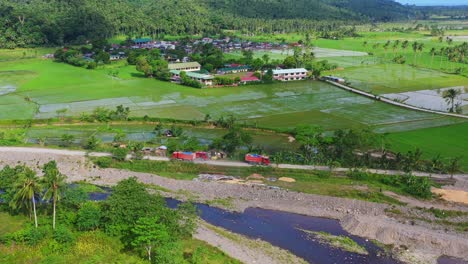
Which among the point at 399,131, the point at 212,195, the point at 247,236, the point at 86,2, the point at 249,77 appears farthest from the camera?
the point at 86,2

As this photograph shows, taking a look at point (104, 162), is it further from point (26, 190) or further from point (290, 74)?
point (290, 74)

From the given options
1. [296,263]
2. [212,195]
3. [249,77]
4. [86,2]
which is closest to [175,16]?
[86,2]

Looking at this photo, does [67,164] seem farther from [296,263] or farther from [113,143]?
[296,263]

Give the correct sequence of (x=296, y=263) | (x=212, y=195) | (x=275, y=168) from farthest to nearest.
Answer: (x=275, y=168) → (x=212, y=195) → (x=296, y=263)

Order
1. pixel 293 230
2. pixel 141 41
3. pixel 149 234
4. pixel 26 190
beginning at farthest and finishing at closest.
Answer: pixel 141 41 → pixel 293 230 → pixel 26 190 → pixel 149 234

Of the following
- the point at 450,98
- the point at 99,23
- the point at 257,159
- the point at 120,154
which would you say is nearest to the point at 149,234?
the point at 120,154

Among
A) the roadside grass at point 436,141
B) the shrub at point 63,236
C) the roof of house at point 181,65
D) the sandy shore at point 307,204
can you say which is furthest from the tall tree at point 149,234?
the roof of house at point 181,65

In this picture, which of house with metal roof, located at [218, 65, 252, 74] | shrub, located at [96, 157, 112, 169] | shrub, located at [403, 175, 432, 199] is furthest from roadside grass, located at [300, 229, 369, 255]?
house with metal roof, located at [218, 65, 252, 74]
